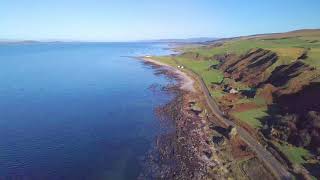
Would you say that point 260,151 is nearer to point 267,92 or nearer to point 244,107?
point 244,107

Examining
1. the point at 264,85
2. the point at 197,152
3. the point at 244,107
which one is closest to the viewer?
the point at 197,152

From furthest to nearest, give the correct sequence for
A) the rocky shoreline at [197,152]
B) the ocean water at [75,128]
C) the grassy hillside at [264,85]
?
the grassy hillside at [264,85] < the ocean water at [75,128] < the rocky shoreline at [197,152]

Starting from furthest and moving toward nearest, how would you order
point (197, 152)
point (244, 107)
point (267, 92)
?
1. point (267, 92)
2. point (244, 107)
3. point (197, 152)

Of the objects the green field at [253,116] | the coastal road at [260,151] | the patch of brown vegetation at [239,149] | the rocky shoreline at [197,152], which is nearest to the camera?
the coastal road at [260,151]

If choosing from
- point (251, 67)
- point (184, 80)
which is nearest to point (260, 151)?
point (251, 67)

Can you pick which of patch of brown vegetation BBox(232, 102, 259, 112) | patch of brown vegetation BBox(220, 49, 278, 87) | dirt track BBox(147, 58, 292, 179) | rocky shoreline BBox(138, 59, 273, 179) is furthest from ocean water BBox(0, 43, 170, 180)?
patch of brown vegetation BBox(220, 49, 278, 87)

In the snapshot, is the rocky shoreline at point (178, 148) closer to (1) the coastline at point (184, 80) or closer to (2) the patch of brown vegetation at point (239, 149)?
(2) the patch of brown vegetation at point (239, 149)

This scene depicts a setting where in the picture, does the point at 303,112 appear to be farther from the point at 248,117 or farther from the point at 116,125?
the point at 116,125

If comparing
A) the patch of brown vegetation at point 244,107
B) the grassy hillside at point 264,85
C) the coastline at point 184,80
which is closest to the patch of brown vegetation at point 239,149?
the grassy hillside at point 264,85

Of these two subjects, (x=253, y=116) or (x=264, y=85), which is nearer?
(x=253, y=116)

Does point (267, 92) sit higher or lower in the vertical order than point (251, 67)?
higher

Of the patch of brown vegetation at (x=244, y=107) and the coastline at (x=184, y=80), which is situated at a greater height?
the patch of brown vegetation at (x=244, y=107)
